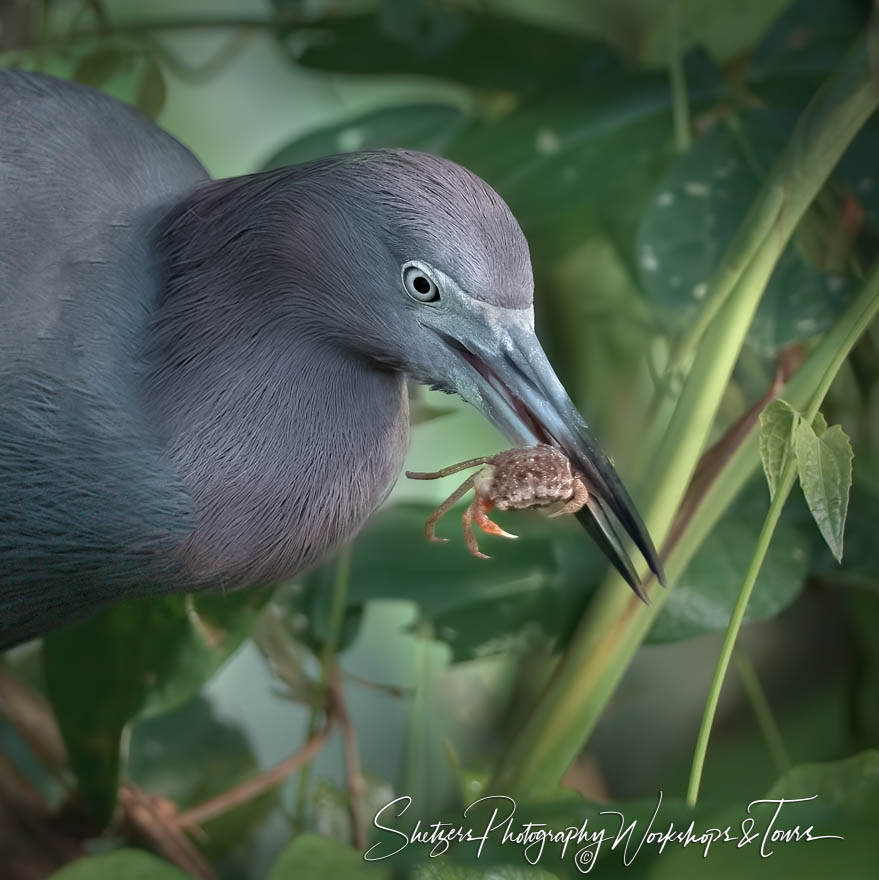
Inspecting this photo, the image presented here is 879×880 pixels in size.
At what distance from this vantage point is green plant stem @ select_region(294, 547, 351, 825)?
1.26 metres

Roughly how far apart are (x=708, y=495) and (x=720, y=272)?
0.74ft

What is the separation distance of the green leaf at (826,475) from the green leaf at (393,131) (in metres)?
0.85

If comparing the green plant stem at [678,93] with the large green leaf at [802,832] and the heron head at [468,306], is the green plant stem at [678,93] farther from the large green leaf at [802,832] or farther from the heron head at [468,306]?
the large green leaf at [802,832]

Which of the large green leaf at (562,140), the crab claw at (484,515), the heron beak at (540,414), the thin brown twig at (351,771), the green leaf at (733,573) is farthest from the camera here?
the large green leaf at (562,140)

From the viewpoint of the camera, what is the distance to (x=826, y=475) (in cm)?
81

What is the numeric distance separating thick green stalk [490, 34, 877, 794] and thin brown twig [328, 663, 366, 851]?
1.00 ft

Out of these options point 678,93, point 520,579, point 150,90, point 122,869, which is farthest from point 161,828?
point 678,93

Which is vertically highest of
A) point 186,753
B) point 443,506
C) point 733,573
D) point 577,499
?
point 577,499

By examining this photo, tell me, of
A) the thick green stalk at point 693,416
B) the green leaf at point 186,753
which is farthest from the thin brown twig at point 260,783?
the thick green stalk at point 693,416

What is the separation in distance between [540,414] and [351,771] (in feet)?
2.12

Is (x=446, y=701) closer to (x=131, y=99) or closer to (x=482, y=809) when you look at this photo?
(x=482, y=809)

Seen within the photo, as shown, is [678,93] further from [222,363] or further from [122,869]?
[122,869]

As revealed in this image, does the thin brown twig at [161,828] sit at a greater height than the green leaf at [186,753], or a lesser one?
greater

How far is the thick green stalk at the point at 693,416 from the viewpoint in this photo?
1.03 metres
